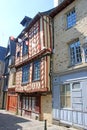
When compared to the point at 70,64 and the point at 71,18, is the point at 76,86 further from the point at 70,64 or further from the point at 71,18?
the point at 71,18

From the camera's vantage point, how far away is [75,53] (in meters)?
10.4

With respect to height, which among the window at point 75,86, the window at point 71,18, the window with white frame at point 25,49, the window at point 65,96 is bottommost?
the window at point 65,96

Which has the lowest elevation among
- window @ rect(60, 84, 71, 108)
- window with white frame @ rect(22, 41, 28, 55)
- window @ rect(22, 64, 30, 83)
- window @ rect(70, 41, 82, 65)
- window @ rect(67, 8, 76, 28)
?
window @ rect(60, 84, 71, 108)

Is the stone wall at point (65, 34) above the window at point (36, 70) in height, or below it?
above

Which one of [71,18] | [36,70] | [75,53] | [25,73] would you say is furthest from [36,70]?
[71,18]

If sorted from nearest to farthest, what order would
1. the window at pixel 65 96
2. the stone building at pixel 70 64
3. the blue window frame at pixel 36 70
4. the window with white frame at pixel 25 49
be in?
the stone building at pixel 70 64 → the window at pixel 65 96 → the blue window frame at pixel 36 70 → the window with white frame at pixel 25 49

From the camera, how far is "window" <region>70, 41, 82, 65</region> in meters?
10.2

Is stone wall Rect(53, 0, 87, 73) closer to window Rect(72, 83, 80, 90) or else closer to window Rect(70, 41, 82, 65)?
window Rect(70, 41, 82, 65)

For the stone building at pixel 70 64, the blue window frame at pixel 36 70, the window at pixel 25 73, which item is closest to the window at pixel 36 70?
the blue window frame at pixel 36 70

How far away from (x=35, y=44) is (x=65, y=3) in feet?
13.9

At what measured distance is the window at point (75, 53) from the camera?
10198 mm

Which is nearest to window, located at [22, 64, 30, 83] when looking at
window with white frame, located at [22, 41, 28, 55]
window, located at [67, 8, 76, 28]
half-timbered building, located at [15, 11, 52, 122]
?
half-timbered building, located at [15, 11, 52, 122]

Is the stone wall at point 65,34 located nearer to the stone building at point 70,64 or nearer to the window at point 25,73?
the stone building at point 70,64

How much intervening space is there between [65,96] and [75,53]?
2.80m
